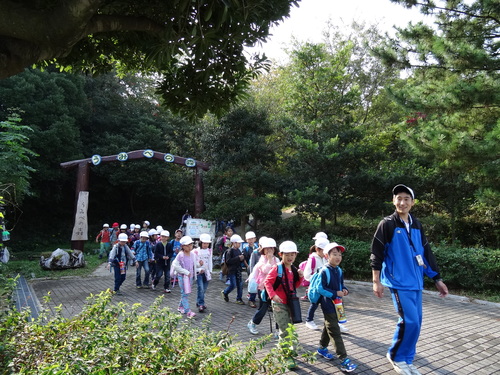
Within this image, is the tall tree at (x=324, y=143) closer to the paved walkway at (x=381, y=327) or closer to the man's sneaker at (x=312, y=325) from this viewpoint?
the paved walkway at (x=381, y=327)

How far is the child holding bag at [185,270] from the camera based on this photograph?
23.1ft

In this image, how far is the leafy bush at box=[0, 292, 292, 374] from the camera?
247cm

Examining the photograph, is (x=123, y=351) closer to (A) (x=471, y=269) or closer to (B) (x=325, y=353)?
(B) (x=325, y=353)

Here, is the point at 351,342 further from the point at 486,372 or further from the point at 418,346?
the point at 486,372

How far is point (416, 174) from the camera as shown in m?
12.3

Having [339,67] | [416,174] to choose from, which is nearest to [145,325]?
[416,174]

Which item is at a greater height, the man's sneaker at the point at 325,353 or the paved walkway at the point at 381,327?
the man's sneaker at the point at 325,353

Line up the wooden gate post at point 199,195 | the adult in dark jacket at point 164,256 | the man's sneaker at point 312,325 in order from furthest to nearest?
1. the wooden gate post at point 199,195
2. the adult in dark jacket at point 164,256
3. the man's sneaker at point 312,325

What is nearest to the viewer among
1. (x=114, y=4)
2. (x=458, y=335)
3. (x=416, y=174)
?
(x=114, y=4)

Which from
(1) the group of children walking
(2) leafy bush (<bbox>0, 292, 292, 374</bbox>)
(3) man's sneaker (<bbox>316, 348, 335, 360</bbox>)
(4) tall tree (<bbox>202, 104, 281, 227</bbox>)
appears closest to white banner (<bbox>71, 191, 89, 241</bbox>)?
(4) tall tree (<bbox>202, 104, 281, 227</bbox>)

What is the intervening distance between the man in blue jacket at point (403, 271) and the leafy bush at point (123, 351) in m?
1.74

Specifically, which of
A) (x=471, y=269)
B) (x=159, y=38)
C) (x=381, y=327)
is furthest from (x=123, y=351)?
(x=471, y=269)

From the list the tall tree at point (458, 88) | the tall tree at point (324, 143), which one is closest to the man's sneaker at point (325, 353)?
the tall tree at point (458, 88)

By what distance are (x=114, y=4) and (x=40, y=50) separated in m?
1.24
